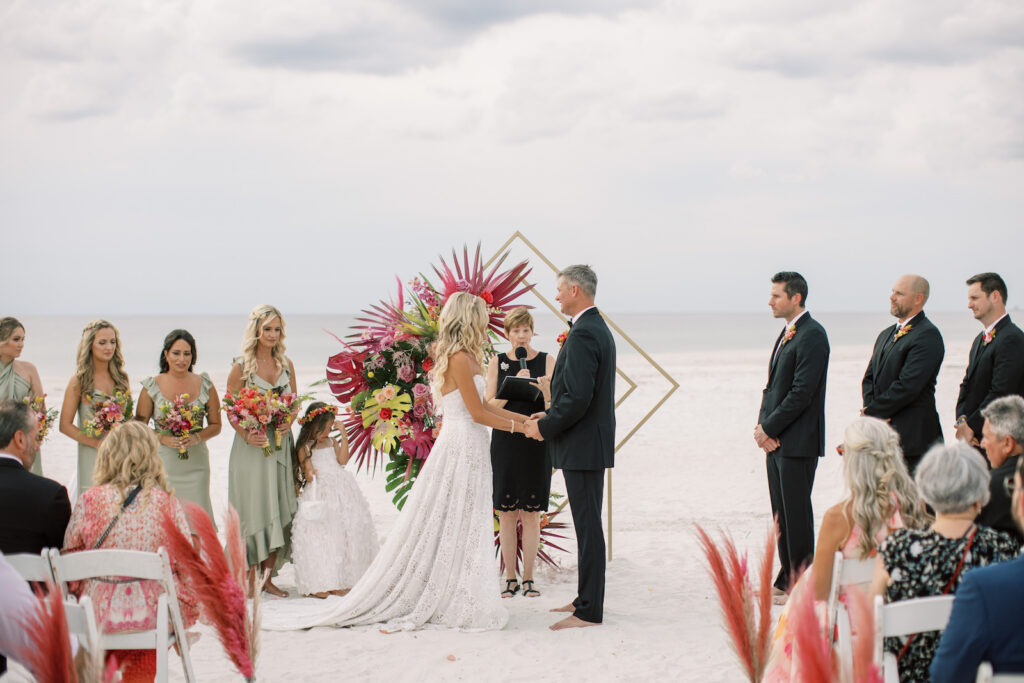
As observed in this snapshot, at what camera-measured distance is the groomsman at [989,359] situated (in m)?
5.93

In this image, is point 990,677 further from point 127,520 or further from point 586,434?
point 586,434

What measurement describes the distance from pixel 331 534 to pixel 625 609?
215 cm

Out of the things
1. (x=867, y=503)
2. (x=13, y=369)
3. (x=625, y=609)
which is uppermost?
(x=13, y=369)

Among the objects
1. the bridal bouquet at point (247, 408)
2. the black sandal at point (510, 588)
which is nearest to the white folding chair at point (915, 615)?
the black sandal at point (510, 588)

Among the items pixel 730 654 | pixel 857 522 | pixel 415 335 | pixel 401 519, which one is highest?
pixel 415 335

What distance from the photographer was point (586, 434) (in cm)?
575

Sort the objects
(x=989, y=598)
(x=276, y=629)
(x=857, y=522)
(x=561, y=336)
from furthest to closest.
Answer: (x=561, y=336)
(x=276, y=629)
(x=857, y=522)
(x=989, y=598)

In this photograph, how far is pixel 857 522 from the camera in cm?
354

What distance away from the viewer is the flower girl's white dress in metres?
6.39

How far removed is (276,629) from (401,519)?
3.38 feet

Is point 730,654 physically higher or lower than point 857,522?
lower

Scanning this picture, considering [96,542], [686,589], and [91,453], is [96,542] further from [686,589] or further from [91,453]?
[686,589]

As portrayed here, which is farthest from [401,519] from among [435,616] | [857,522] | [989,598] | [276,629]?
[989,598]

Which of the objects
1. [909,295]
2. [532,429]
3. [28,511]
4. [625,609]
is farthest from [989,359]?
[28,511]
